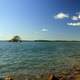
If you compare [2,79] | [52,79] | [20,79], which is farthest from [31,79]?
[52,79]

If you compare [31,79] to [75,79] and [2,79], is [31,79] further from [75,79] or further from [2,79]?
[75,79]

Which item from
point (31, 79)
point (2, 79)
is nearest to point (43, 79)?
point (31, 79)

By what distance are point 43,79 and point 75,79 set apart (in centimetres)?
184

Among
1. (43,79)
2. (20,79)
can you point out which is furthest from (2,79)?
(43,79)

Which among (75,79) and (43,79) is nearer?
(75,79)

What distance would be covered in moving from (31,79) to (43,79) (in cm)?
59

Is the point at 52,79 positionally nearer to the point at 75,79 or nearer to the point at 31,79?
the point at 75,79

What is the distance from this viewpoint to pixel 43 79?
10.9 metres

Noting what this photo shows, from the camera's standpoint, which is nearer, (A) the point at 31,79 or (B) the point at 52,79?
(B) the point at 52,79

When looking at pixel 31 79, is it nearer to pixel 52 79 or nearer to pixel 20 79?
pixel 20 79

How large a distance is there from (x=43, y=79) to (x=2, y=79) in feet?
5.82

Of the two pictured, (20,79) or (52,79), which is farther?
(20,79)

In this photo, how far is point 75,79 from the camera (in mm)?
9406

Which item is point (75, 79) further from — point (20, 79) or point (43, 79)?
point (20, 79)
